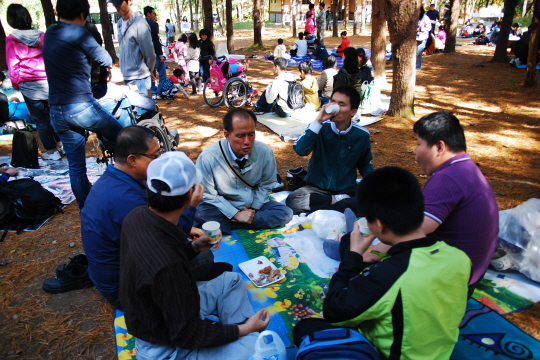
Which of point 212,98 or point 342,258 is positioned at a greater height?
point 212,98

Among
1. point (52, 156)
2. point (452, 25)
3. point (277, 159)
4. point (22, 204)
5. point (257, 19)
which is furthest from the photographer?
point (257, 19)

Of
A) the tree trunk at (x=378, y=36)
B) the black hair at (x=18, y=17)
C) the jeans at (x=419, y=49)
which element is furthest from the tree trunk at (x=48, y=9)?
the jeans at (x=419, y=49)

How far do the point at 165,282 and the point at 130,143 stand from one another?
1272 mm

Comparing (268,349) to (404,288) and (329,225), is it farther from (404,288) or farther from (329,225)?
(329,225)

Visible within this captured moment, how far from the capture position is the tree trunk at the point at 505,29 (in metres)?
10.3

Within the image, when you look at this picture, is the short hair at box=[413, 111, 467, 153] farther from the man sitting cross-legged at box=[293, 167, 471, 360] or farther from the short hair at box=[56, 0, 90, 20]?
the short hair at box=[56, 0, 90, 20]

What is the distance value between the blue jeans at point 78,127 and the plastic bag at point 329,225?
7.86 feet

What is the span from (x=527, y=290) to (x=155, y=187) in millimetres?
2758

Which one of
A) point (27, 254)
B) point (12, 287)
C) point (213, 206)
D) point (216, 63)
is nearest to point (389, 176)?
point (213, 206)

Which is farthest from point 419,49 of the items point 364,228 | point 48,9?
point 48,9

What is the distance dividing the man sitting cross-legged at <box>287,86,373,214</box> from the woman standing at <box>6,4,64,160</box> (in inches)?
150

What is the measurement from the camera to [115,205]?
208cm

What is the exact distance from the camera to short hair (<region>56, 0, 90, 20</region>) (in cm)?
323

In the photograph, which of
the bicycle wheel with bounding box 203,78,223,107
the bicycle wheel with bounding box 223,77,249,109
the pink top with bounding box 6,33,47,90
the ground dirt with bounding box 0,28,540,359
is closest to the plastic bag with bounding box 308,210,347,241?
the ground dirt with bounding box 0,28,540,359
